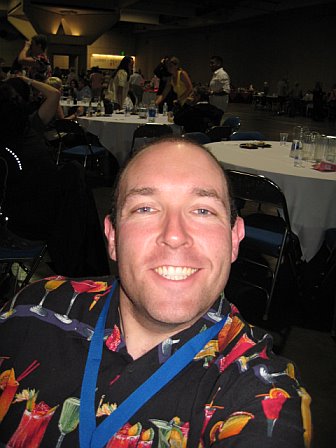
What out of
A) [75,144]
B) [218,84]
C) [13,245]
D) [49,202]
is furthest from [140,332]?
[218,84]

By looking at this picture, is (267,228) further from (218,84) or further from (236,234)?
(218,84)

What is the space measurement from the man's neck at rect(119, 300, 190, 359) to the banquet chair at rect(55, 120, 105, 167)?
184 inches

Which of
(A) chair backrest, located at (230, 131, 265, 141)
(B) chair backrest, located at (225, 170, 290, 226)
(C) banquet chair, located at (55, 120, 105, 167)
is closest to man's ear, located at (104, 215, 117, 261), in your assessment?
(B) chair backrest, located at (225, 170, 290, 226)

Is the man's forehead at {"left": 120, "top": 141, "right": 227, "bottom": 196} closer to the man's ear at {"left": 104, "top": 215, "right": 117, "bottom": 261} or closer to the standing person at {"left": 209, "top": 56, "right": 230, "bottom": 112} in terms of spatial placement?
the man's ear at {"left": 104, "top": 215, "right": 117, "bottom": 261}

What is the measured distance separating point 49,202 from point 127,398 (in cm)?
176

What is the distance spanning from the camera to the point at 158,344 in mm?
906

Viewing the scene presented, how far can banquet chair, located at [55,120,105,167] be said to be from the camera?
5426 millimetres

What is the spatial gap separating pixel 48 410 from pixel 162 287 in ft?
1.08

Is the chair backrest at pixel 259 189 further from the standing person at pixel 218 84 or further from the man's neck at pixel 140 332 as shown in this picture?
the standing person at pixel 218 84

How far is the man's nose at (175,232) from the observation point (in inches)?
35.8

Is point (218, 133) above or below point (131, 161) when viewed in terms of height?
below

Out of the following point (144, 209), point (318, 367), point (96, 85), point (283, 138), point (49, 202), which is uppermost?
point (96, 85)

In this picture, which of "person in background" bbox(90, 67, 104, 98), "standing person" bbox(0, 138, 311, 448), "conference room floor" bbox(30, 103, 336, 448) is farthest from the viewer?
"person in background" bbox(90, 67, 104, 98)

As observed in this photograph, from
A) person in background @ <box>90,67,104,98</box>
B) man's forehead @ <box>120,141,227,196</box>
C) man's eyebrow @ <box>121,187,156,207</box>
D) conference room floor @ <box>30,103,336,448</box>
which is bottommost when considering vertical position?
conference room floor @ <box>30,103,336,448</box>
